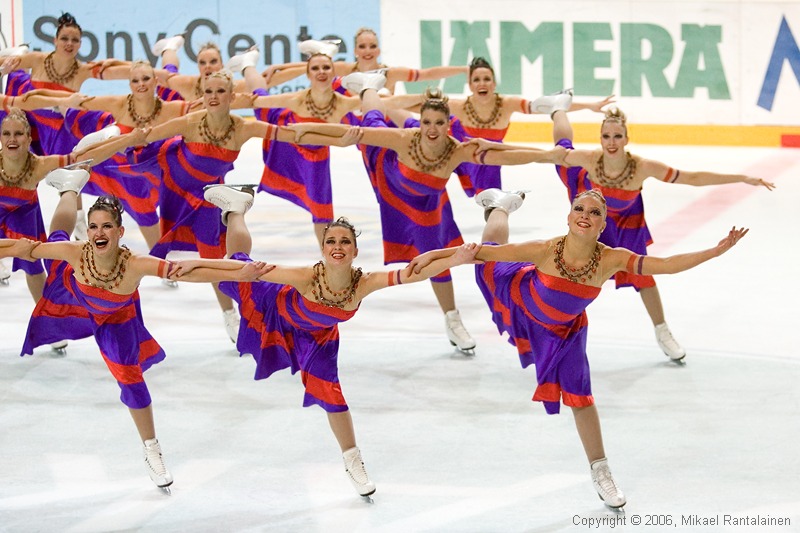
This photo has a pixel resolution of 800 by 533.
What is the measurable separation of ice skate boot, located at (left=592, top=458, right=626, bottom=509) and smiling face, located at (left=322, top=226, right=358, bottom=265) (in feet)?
4.01

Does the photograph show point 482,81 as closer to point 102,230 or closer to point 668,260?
point 668,260

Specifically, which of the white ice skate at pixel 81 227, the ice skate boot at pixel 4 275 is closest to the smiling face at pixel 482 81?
the white ice skate at pixel 81 227

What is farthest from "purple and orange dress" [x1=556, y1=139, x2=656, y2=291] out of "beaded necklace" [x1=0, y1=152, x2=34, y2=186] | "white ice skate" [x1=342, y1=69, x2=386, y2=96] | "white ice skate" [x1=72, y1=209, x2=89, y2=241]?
"white ice skate" [x1=72, y1=209, x2=89, y2=241]

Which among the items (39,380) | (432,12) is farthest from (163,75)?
(432,12)

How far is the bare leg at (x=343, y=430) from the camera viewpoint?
209 inches

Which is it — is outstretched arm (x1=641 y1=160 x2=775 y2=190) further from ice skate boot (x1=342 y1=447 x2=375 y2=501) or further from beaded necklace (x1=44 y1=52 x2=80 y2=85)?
beaded necklace (x1=44 y1=52 x2=80 y2=85)

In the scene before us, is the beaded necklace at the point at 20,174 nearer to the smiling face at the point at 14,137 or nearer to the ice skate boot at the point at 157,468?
the smiling face at the point at 14,137

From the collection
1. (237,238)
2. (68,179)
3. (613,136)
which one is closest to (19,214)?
(68,179)

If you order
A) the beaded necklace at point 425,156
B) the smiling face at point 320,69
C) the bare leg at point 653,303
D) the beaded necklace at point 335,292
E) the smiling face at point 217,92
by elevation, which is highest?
the smiling face at point 320,69

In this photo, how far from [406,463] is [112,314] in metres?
1.34

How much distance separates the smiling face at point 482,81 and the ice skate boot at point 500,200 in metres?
1.56

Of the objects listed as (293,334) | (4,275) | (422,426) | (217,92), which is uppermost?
(217,92)

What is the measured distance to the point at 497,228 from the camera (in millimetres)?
6066

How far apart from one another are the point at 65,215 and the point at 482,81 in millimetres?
2629
